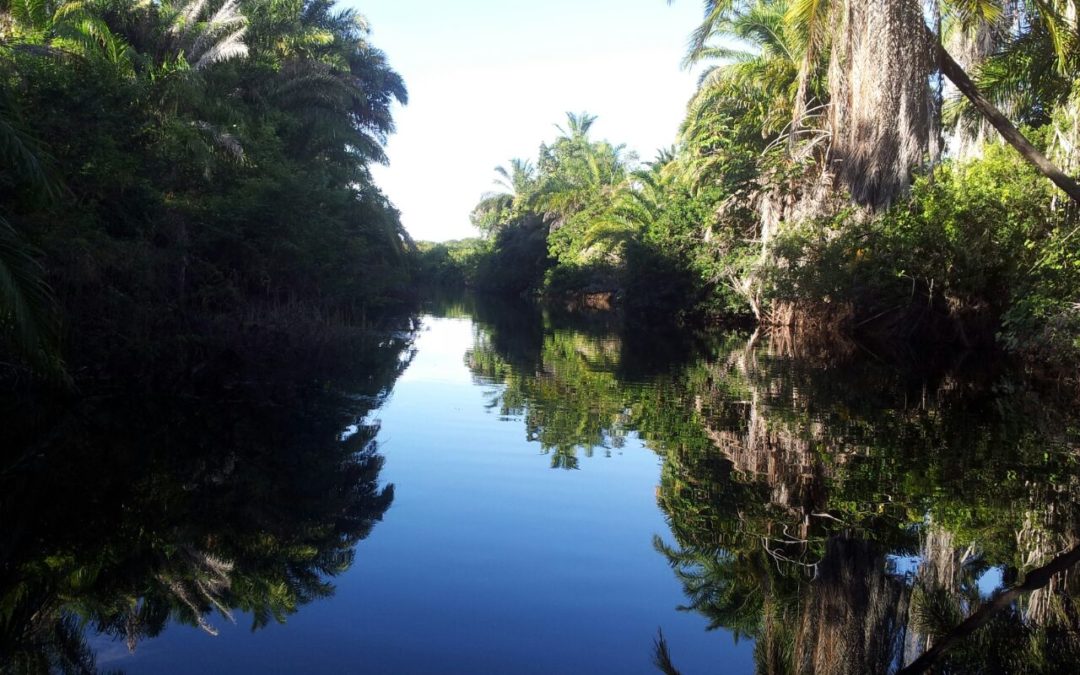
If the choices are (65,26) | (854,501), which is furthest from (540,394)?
(65,26)

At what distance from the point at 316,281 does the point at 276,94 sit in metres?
7.73

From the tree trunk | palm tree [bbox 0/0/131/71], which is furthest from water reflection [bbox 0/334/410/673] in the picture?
the tree trunk

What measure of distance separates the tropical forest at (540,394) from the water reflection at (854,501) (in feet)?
0.13

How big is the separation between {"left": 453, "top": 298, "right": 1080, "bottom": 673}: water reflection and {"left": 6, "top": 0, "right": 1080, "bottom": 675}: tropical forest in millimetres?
39

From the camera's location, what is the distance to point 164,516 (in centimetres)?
632

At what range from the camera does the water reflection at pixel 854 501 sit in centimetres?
462

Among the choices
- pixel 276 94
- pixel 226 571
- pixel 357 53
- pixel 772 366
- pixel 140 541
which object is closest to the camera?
pixel 226 571

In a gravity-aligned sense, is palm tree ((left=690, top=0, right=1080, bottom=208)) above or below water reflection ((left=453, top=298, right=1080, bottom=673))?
above

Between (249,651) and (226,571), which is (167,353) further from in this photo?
(249,651)

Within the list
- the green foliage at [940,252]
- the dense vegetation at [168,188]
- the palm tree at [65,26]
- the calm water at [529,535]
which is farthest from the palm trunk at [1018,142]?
the palm tree at [65,26]

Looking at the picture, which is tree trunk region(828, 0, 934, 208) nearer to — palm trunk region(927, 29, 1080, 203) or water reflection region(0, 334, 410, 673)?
palm trunk region(927, 29, 1080, 203)

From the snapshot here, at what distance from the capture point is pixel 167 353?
12.9m

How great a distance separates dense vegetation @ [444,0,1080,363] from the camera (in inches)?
536

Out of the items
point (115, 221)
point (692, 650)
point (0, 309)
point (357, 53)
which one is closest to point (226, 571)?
point (692, 650)
